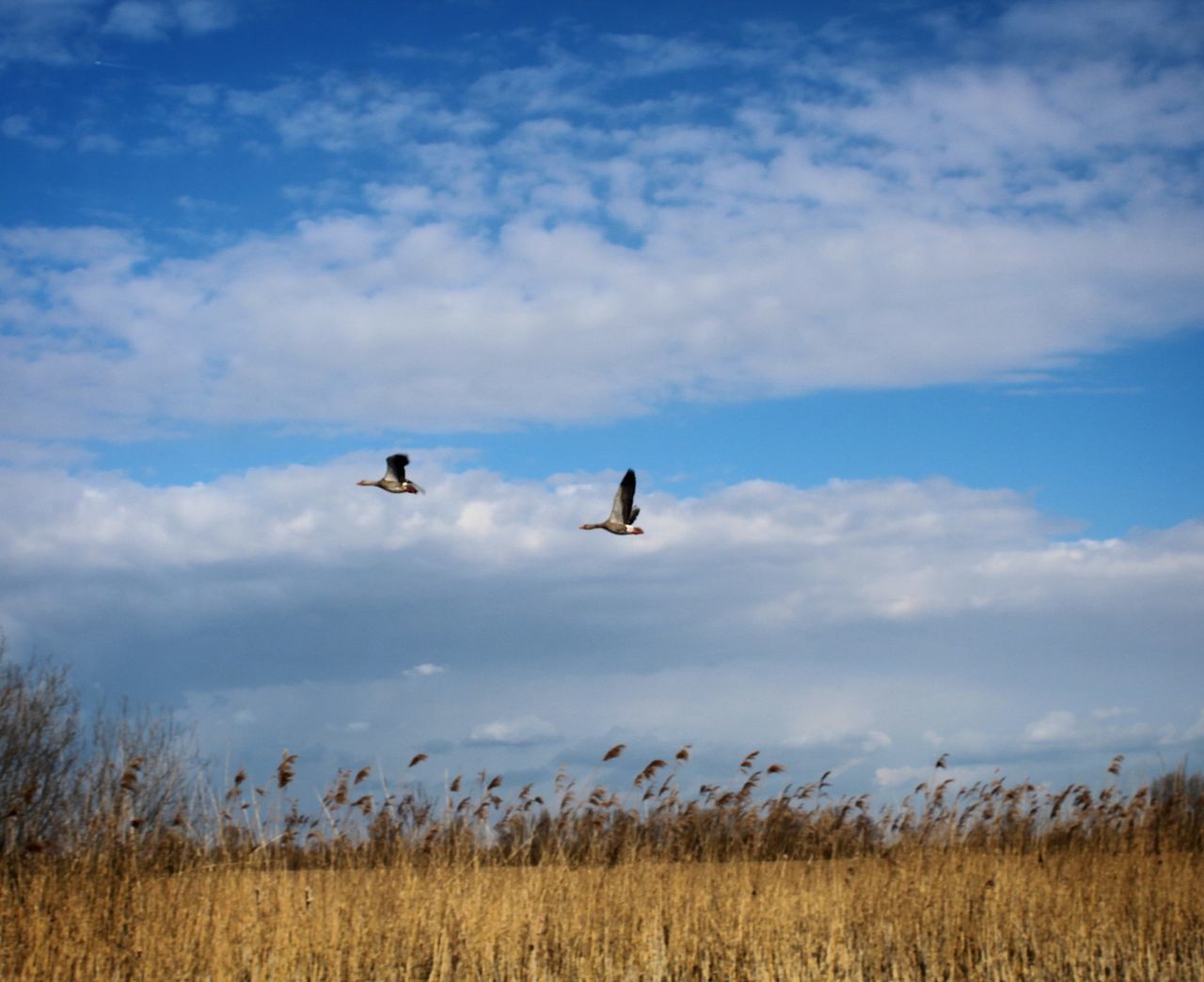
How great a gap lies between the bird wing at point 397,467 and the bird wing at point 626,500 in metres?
2.38

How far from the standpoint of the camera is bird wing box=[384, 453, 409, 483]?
38.7ft

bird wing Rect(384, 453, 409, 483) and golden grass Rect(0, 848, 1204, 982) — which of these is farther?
bird wing Rect(384, 453, 409, 483)

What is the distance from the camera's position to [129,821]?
11.4 meters

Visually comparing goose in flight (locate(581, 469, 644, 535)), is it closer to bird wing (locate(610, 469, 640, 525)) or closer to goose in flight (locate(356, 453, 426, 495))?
bird wing (locate(610, 469, 640, 525))

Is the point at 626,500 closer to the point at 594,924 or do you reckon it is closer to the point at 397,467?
the point at 397,467

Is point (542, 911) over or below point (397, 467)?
below

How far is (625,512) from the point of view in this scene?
36.1 feet

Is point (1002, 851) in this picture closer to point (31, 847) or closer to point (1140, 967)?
point (1140, 967)

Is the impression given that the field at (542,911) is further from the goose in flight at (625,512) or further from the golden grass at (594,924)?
the goose in flight at (625,512)

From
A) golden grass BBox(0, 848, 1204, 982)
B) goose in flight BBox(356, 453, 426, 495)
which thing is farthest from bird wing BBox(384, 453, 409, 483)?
golden grass BBox(0, 848, 1204, 982)

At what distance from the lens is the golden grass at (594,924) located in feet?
34.9

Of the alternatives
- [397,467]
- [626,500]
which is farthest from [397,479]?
[626,500]

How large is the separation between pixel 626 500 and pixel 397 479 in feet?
8.32

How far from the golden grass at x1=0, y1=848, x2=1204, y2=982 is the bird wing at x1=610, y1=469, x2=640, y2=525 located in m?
4.14
